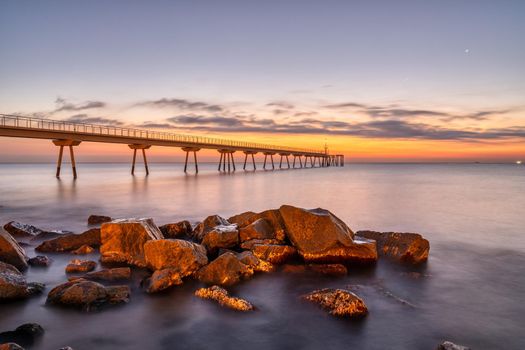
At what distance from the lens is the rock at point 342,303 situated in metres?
5.61

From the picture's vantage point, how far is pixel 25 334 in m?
4.91

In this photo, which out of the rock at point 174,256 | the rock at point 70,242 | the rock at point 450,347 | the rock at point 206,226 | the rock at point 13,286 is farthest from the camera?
the rock at point 206,226

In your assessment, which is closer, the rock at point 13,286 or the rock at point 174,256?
the rock at point 13,286

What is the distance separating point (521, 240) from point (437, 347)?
33.9ft

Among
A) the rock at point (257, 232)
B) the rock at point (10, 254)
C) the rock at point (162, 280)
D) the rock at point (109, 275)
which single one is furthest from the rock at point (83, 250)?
the rock at point (257, 232)

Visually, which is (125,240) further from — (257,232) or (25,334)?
(25,334)

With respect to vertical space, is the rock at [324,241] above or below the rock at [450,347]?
above

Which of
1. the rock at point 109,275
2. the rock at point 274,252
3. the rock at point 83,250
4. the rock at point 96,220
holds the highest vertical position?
the rock at point 274,252

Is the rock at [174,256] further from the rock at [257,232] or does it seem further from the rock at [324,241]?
the rock at [324,241]

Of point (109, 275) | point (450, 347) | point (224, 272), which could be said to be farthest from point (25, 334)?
point (450, 347)

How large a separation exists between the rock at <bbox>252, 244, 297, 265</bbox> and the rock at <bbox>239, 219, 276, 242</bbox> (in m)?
0.57

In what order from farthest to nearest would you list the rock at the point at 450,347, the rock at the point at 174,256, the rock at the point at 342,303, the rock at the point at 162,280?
the rock at the point at 174,256, the rock at the point at 162,280, the rock at the point at 342,303, the rock at the point at 450,347

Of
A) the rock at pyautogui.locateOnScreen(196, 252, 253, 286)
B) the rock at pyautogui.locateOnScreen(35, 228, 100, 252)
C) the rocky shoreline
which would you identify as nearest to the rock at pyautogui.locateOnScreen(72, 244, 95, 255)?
the rocky shoreline

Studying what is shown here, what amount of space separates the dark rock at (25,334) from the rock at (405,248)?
7.40 m
